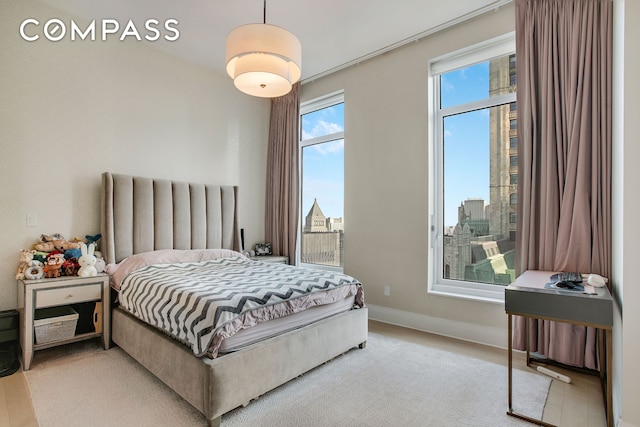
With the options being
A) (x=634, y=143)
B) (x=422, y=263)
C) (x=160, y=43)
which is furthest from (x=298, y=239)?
(x=634, y=143)

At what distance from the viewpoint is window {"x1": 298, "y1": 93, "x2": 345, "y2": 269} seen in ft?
14.8

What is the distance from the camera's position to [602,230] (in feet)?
7.89

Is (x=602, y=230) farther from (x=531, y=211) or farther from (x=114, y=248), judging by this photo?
(x=114, y=248)

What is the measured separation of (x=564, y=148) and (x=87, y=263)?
13.2 ft

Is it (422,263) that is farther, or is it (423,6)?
(422,263)

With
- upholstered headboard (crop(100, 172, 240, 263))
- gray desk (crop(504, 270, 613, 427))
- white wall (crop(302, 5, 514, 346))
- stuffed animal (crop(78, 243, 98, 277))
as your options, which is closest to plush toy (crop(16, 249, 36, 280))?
stuffed animal (crop(78, 243, 98, 277))

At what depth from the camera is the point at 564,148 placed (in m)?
2.61

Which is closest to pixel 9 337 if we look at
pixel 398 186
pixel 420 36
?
pixel 398 186

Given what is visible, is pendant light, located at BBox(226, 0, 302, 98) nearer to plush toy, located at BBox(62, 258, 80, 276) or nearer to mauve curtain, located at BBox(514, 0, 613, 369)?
mauve curtain, located at BBox(514, 0, 613, 369)

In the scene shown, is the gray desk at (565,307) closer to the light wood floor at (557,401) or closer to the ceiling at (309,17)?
the light wood floor at (557,401)

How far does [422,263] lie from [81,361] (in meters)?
3.19

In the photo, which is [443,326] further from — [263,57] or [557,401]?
[263,57]

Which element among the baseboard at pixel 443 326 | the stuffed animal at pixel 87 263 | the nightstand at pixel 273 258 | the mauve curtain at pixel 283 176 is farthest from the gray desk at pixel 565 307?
the stuffed animal at pixel 87 263

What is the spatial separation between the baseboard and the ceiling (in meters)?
2.94
